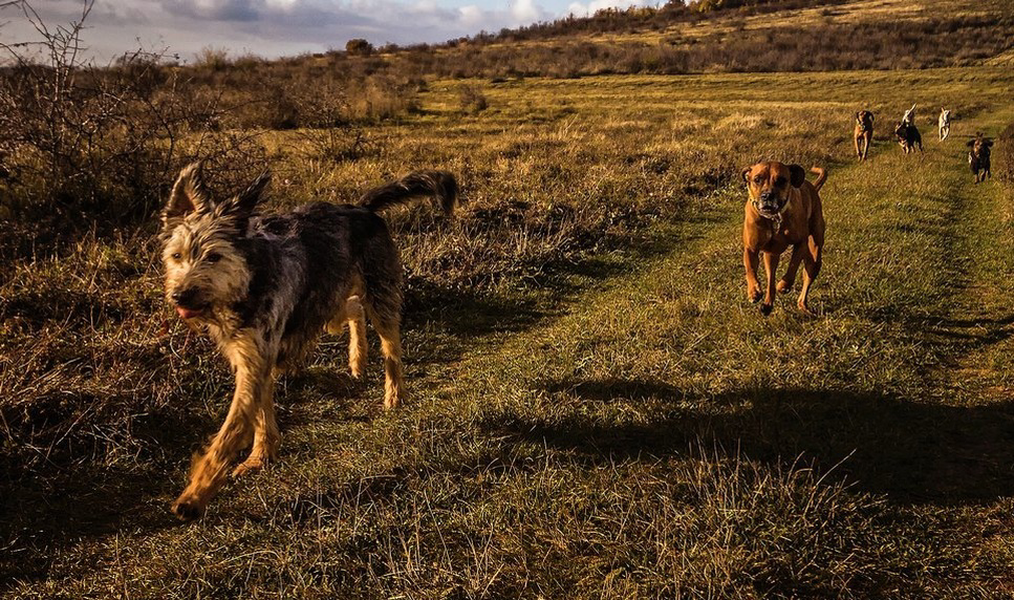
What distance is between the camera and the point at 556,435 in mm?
4359

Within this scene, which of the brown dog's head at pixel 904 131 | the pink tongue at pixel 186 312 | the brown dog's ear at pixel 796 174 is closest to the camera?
the pink tongue at pixel 186 312

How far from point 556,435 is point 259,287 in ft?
7.45

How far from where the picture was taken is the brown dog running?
238 inches

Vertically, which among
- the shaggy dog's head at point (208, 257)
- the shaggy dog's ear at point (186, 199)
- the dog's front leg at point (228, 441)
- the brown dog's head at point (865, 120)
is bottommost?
the dog's front leg at point (228, 441)

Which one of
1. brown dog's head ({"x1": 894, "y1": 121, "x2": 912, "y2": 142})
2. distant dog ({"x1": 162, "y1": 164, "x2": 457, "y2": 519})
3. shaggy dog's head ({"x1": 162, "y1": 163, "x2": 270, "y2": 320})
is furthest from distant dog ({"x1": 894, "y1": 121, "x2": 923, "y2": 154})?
shaggy dog's head ({"x1": 162, "y1": 163, "x2": 270, "y2": 320})

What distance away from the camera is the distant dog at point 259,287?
3.32 m

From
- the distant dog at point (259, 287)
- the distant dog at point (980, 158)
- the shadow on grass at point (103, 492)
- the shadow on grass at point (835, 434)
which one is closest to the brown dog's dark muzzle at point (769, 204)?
the shadow on grass at point (835, 434)

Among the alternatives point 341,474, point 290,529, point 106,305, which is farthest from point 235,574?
point 106,305

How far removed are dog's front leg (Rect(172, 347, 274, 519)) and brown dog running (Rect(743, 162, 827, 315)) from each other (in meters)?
4.95

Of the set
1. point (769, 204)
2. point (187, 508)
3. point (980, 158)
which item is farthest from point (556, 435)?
point (980, 158)

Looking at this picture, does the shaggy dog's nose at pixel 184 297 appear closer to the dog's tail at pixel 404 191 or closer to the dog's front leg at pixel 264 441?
the dog's front leg at pixel 264 441

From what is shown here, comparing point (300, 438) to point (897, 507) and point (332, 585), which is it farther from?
point (897, 507)

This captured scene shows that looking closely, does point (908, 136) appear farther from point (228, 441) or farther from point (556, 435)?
point (228, 441)

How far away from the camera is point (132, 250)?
7469 millimetres
